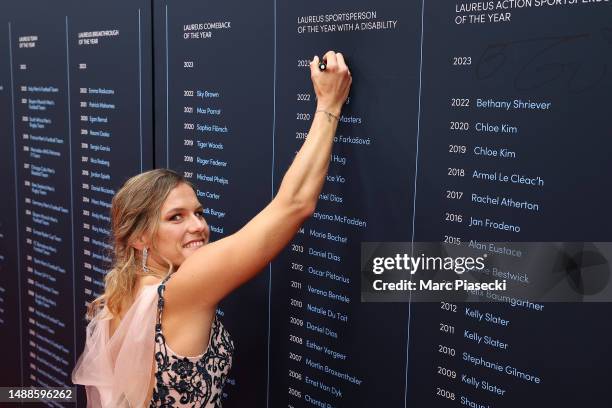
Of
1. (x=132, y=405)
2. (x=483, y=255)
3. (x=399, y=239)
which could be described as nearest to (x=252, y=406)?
(x=132, y=405)

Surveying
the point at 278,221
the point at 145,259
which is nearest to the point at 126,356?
the point at 145,259

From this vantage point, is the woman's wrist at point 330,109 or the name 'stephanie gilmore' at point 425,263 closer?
the name 'stephanie gilmore' at point 425,263

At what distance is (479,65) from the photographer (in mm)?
1488

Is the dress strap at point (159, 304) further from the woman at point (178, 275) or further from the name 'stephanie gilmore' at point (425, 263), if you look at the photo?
the name 'stephanie gilmore' at point (425, 263)

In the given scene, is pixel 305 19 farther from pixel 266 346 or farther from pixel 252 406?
pixel 252 406

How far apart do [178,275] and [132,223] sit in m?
0.24

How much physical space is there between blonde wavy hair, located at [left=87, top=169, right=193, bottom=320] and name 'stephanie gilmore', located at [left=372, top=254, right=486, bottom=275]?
57 cm

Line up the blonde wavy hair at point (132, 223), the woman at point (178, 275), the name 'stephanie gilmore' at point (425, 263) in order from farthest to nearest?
the blonde wavy hair at point (132, 223), the woman at point (178, 275), the name 'stephanie gilmore' at point (425, 263)

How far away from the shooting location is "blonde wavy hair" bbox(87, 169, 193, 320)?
1.84 metres

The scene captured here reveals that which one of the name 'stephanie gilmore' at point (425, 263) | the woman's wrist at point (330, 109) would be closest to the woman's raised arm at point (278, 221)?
the woman's wrist at point (330, 109)

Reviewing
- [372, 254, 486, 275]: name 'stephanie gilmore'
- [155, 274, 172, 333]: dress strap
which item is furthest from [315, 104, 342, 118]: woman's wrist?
[155, 274, 172, 333]: dress strap

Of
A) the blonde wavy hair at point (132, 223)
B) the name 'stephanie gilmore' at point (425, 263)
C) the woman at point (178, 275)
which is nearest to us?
the name 'stephanie gilmore' at point (425, 263)

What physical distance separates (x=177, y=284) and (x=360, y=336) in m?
0.49

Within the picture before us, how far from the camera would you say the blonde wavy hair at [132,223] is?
72.4 inches
